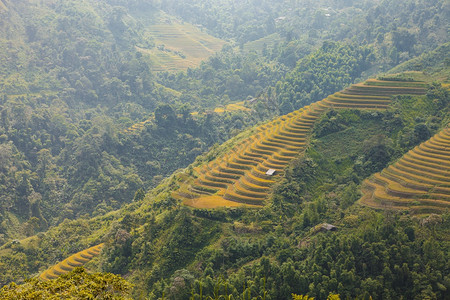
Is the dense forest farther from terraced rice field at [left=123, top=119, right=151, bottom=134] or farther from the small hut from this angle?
the small hut

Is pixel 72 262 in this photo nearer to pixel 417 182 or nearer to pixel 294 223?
pixel 294 223

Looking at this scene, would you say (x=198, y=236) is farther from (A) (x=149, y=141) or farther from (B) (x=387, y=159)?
(A) (x=149, y=141)

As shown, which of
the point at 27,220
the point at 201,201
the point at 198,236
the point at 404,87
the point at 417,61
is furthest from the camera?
the point at 417,61

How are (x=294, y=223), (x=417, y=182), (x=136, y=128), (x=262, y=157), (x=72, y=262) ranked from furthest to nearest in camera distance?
1. (x=136, y=128)
2. (x=262, y=157)
3. (x=72, y=262)
4. (x=417, y=182)
5. (x=294, y=223)

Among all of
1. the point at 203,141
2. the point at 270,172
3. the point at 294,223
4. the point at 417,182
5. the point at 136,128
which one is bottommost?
the point at 136,128

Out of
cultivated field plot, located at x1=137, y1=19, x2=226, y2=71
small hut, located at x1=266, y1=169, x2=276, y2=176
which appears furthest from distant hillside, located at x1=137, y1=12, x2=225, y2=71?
small hut, located at x1=266, y1=169, x2=276, y2=176

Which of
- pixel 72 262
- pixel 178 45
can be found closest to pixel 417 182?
pixel 72 262

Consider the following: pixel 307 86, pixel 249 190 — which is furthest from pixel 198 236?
pixel 307 86
